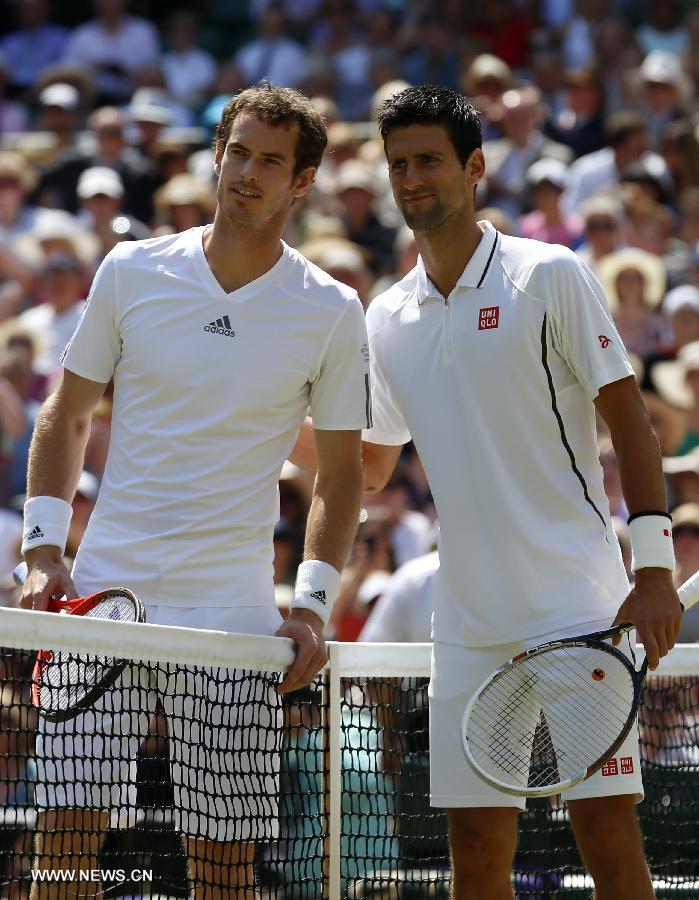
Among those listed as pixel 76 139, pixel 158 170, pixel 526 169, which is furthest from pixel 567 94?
pixel 76 139

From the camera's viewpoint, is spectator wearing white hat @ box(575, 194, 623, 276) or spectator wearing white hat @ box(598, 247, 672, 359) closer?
spectator wearing white hat @ box(598, 247, 672, 359)

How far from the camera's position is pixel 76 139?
44.1 feet

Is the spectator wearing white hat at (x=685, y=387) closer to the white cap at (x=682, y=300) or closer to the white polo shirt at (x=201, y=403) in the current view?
the white cap at (x=682, y=300)

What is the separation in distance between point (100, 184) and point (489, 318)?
8035 mm

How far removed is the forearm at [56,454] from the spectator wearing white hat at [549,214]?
664 centimetres

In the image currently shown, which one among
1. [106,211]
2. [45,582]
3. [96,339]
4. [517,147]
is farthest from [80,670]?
[517,147]

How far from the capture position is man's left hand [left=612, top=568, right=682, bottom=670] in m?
3.71

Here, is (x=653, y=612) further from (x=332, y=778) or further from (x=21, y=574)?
(x=21, y=574)

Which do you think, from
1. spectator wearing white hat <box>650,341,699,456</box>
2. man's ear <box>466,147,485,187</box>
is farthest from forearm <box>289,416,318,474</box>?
spectator wearing white hat <box>650,341,699,456</box>

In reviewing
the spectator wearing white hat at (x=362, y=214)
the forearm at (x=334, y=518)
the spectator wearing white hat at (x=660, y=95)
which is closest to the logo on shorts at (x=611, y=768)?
the forearm at (x=334, y=518)

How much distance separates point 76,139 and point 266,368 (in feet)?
32.3

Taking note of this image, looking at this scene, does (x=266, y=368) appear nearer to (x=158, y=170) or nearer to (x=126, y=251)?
(x=126, y=251)

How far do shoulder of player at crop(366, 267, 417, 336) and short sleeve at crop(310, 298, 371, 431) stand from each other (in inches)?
7.6

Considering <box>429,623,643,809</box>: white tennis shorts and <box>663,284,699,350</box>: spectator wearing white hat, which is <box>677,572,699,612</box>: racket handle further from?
<box>663,284,699,350</box>: spectator wearing white hat
